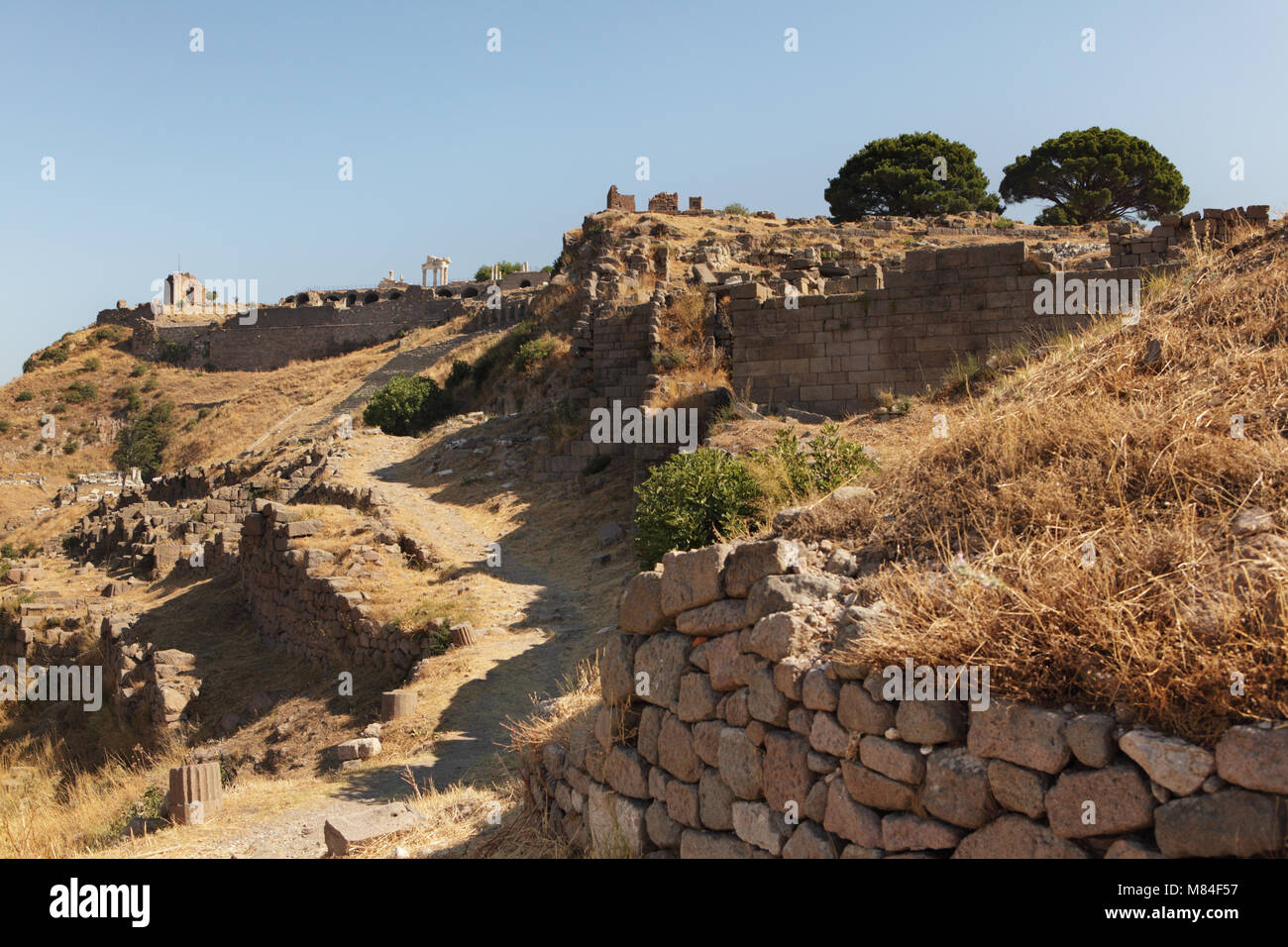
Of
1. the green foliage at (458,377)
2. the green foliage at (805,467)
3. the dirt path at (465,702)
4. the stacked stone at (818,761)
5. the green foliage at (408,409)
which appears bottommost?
the dirt path at (465,702)

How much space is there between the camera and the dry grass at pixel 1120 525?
3258 mm

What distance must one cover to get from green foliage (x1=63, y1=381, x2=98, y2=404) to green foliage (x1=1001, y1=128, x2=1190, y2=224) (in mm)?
46338

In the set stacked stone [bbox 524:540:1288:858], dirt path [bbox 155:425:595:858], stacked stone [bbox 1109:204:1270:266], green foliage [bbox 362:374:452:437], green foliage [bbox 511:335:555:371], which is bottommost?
dirt path [bbox 155:425:595:858]

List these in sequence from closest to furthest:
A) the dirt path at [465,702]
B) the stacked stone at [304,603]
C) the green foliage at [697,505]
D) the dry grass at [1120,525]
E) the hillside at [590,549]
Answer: the dry grass at [1120,525]
the hillside at [590,549]
the dirt path at [465,702]
the green foliage at [697,505]
the stacked stone at [304,603]

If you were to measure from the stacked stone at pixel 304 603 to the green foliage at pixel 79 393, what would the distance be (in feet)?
140

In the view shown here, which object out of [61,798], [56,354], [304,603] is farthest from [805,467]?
[56,354]

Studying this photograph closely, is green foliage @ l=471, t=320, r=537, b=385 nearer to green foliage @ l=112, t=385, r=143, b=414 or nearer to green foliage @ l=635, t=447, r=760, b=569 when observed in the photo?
green foliage @ l=635, t=447, r=760, b=569

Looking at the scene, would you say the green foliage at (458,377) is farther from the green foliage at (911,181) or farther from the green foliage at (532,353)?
the green foliage at (911,181)

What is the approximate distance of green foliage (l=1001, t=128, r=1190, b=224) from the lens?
43.6m

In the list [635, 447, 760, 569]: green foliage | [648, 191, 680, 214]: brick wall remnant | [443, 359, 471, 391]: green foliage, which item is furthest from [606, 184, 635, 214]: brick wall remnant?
[635, 447, 760, 569]: green foliage

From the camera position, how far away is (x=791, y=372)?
15.2m

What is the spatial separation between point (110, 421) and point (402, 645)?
150 ft

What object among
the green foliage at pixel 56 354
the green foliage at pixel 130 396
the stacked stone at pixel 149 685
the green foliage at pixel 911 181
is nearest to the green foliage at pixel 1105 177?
the green foliage at pixel 911 181

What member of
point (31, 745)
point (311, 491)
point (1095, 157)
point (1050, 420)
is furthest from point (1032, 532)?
point (1095, 157)
